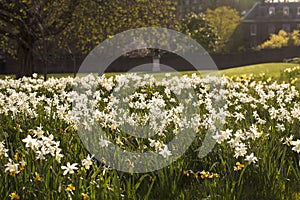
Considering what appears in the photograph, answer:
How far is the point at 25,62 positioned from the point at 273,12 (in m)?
54.6

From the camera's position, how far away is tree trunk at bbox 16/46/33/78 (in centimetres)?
1569

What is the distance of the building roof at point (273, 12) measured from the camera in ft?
210

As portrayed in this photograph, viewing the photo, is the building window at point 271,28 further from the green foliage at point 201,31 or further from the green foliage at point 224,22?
the green foliage at point 201,31

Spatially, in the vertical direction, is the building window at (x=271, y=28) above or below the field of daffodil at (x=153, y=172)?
above

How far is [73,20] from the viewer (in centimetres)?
1598

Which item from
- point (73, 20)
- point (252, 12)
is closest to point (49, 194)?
point (73, 20)

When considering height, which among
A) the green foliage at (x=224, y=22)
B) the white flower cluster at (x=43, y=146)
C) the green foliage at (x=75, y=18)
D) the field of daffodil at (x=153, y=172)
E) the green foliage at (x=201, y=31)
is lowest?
the field of daffodil at (x=153, y=172)

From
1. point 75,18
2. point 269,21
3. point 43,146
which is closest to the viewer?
point 43,146

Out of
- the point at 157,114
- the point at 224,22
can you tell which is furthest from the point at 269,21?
the point at 157,114

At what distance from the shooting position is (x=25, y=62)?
15.8 m

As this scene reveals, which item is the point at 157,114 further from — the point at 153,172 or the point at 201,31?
the point at 201,31

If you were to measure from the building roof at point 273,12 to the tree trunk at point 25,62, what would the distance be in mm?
51139

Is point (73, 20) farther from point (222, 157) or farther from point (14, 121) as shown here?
point (222, 157)

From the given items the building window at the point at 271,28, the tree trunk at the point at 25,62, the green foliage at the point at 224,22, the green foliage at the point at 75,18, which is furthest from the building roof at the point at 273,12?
the tree trunk at the point at 25,62
